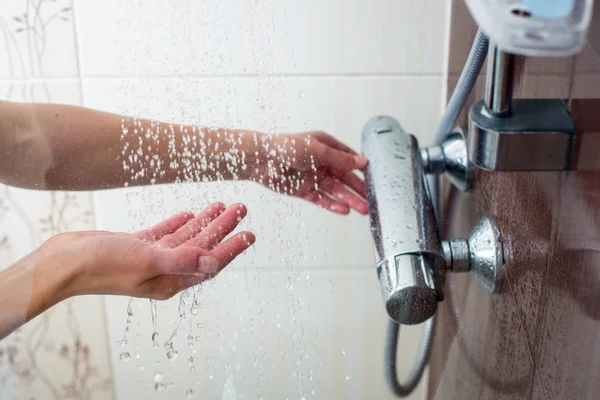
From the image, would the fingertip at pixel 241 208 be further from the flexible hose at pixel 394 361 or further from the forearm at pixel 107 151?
the flexible hose at pixel 394 361

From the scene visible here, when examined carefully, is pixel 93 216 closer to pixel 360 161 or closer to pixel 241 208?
pixel 241 208

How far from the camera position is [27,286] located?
0.59 m

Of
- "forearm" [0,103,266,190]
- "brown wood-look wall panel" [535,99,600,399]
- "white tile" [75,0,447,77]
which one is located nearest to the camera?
"brown wood-look wall panel" [535,99,600,399]

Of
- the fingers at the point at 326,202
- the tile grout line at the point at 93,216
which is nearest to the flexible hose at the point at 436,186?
the fingers at the point at 326,202

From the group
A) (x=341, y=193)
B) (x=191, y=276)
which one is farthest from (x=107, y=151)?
(x=341, y=193)

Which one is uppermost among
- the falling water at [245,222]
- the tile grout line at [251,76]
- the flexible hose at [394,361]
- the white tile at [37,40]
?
the white tile at [37,40]

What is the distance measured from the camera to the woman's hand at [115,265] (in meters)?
0.59

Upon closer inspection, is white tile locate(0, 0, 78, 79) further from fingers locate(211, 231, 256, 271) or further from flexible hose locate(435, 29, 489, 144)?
flexible hose locate(435, 29, 489, 144)

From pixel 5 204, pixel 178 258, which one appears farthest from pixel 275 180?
pixel 5 204

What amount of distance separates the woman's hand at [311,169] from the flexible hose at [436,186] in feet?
0.29

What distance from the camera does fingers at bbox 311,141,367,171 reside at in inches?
29.0

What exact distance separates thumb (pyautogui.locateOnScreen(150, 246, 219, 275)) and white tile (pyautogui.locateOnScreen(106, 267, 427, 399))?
2.7 inches

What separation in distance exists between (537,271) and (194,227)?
330mm

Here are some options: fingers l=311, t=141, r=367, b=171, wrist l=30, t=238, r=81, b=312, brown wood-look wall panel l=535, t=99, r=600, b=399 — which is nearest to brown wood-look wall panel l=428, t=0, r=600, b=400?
brown wood-look wall panel l=535, t=99, r=600, b=399
